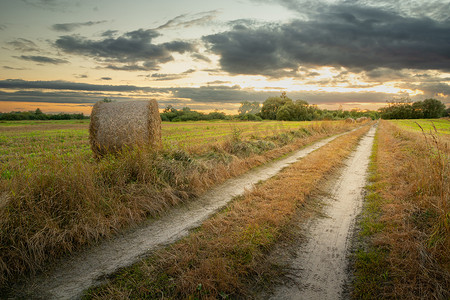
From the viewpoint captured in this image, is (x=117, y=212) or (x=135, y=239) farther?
(x=117, y=212)

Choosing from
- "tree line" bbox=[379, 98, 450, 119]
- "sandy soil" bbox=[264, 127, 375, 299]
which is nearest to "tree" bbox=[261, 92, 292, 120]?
"tree line" bbox=[379, 98, 450, 119]

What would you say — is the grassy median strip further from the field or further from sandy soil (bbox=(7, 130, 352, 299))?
sandy soil (bbox=(7, 130, 352, 299))

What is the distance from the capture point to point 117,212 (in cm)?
506

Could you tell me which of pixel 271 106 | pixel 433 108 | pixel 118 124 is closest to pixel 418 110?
pixel 433 108

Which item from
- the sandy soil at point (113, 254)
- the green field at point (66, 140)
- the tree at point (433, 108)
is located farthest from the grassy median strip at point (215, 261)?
the tree at point (433, 108)

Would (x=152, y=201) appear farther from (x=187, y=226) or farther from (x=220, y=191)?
(x=220, y=191)

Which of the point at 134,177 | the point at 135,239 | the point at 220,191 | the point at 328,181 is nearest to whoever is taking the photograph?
the point at 135,239

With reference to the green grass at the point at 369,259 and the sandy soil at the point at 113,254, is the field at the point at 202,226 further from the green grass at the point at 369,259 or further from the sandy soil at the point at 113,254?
the sandy soil at the point at 113,254

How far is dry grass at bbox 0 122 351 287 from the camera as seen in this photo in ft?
12.4

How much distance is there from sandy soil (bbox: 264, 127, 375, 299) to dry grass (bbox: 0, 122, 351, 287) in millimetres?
3089

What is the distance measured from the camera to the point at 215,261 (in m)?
3.48

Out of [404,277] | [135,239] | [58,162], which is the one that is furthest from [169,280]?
[58,162]

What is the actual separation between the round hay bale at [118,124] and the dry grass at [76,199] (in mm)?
3034

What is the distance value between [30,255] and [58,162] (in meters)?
1.99
